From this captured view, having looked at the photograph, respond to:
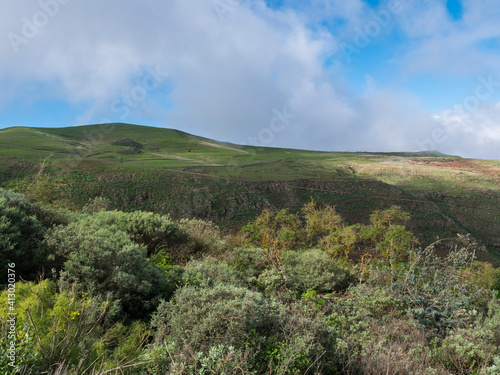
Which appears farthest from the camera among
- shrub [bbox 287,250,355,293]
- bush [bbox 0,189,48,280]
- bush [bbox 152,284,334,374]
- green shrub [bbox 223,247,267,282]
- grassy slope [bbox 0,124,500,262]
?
grassy slope [bbox 0,124,500,262]

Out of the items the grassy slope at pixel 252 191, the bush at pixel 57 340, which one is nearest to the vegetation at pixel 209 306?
the bush at pixel 57 340

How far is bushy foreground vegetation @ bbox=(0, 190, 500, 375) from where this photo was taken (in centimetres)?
291

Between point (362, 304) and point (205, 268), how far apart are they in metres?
3.40

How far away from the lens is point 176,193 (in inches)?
1527

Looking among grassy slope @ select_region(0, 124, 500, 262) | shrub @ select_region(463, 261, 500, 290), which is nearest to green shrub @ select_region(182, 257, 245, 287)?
shrub @ select_region(463, 261, 500, 290)

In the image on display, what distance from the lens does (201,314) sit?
352cm

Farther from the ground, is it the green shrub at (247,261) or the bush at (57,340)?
the bush at (57,340)

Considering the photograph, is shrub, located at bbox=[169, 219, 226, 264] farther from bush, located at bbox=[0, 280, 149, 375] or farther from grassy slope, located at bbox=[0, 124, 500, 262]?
grassy slope, located at bbox=[0, 124, 500, 262]

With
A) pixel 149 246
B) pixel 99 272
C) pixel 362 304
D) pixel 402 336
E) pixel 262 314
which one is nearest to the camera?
pixel 262 314

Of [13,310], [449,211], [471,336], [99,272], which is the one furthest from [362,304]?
[449,211]

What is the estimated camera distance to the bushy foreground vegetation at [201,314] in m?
2.91

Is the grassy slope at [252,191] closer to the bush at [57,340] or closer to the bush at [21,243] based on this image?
the bush at [21,243]

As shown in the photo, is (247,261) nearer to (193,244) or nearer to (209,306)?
(193,244)

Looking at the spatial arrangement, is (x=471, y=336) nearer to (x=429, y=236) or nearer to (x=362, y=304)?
(x=362, y=304)
